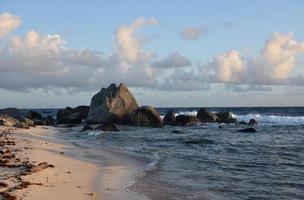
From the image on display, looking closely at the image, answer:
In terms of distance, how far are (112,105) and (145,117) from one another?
3727mm

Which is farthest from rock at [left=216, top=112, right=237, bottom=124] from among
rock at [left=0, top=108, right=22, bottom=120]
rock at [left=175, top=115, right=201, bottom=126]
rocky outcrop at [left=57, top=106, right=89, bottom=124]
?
rock at [left=0, top=108, right=22, bottom=120]

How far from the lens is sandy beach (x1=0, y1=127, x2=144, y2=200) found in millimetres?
11188

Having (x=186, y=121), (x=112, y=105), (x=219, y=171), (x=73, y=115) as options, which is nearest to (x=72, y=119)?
(x=73, y=115)

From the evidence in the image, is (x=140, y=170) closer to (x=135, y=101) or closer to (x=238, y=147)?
(x=238, y=147)

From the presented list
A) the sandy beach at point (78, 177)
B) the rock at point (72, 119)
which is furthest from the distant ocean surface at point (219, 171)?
the rock at point (72, 119)

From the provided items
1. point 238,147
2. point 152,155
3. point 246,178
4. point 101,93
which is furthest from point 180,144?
point 101,93

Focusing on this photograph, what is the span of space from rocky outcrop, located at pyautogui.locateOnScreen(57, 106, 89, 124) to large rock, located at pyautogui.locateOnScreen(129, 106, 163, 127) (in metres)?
9.79

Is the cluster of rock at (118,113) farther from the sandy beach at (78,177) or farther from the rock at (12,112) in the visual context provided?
the sandy beach at (78,177)

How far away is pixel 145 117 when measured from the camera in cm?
4753

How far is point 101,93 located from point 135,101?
153 inches

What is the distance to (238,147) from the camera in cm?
2612

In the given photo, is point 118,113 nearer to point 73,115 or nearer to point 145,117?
point 145,117

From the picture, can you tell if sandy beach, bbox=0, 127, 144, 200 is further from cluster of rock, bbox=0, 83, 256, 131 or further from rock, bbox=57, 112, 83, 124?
rock, bbox=57, 112, 83, 124

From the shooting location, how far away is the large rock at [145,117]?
47375 mm
